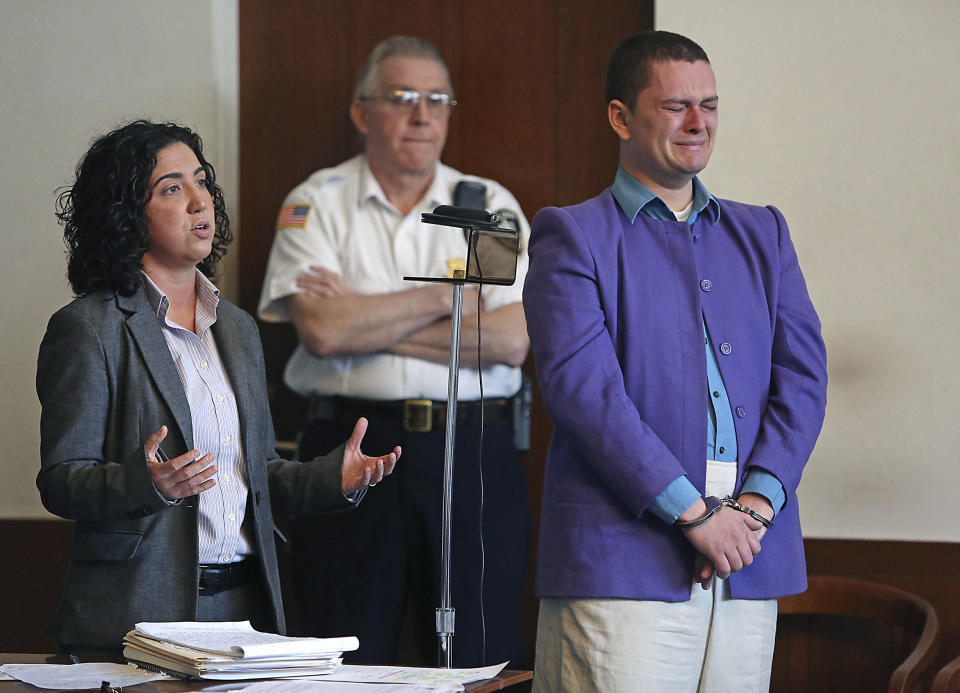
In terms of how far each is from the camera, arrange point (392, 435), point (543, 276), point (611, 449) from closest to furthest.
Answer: point (611, 449), point (543, 276), point (392, 435)

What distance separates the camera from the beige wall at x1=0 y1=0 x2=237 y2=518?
11.6ft

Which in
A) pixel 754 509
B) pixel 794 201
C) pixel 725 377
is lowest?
pixel 754 509

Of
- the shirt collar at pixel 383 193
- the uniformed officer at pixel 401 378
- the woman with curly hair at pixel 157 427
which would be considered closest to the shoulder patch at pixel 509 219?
the uniformed officer at pixel 401 378

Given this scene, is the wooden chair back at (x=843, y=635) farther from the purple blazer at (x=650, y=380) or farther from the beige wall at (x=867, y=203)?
the purple blazer at (x=650, y=380)

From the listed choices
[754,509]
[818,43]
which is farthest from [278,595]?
[818,43]

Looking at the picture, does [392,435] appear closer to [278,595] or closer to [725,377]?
[278,595]

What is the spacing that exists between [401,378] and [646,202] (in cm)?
110

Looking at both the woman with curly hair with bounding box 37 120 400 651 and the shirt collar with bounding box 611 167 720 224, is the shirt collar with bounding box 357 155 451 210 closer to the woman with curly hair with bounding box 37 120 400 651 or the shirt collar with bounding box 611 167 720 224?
the woman with curly hair with bounding box 37 120 400 651

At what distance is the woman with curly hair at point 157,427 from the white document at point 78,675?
288 millimetres

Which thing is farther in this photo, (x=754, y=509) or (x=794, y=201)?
(x=794, y=201)

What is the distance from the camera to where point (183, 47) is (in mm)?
3525

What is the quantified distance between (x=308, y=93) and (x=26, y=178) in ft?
3.08

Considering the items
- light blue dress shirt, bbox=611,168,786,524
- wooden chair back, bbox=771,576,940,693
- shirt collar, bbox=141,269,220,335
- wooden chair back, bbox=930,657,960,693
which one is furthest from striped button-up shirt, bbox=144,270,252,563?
wooden chair back, bbox=771,576,940,693

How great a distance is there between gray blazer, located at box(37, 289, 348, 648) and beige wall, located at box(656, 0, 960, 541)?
162cm
